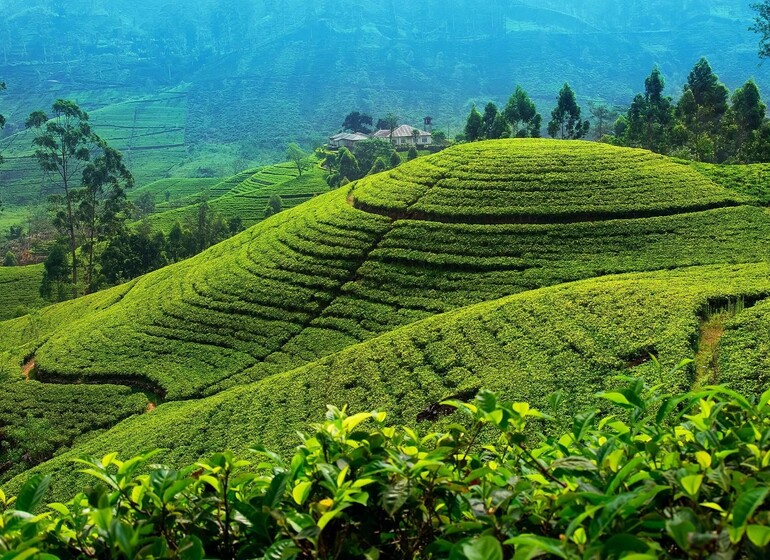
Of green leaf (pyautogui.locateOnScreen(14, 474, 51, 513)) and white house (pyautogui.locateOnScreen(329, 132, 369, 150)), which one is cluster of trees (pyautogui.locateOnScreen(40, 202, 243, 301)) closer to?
white house (pyautogui.locateOnScreen(329, 132, 369, 150))

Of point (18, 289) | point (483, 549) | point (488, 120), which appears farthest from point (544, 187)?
point (18, 289)

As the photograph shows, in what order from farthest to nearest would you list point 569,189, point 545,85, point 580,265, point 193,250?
point 545,85
point 193,250
point 569,189
point 580,265

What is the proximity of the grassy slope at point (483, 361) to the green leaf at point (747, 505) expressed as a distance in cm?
1117

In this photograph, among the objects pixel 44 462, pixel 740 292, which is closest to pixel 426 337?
pixel 740 292

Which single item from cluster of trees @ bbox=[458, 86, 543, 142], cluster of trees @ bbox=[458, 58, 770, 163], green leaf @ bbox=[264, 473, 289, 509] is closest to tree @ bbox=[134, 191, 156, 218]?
cluster of trees @ bbox=[458, 58, 770, 163]

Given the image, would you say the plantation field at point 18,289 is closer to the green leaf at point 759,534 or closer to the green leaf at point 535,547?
the green leaf at point 535,547

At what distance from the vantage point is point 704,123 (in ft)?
150

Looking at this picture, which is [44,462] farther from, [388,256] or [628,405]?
[628,405]

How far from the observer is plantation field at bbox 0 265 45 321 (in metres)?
46.2

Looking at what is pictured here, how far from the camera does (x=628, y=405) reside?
3035mm

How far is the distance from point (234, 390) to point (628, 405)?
17.6m

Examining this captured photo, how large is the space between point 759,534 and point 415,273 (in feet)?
72.0

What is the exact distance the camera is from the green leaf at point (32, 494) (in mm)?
2525

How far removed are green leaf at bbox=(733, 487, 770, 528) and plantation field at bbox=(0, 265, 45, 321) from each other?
47743 mm
